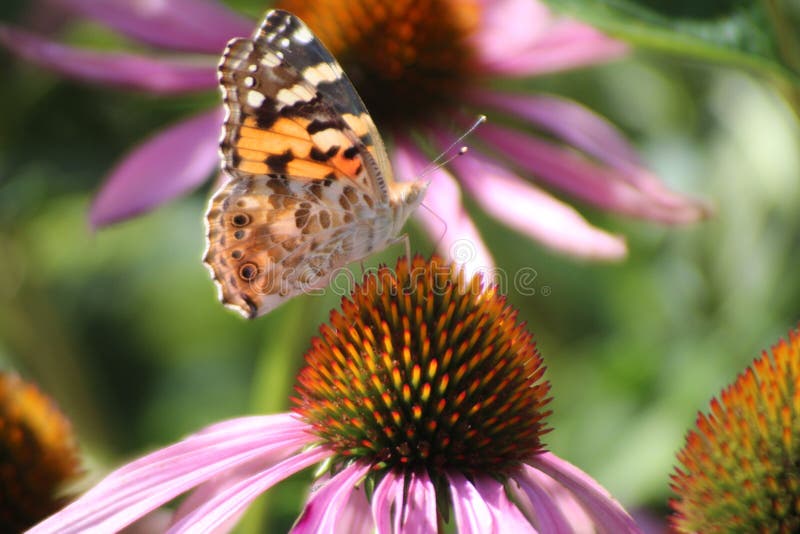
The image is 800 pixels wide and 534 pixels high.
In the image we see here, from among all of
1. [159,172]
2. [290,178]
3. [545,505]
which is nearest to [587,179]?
[290,178]

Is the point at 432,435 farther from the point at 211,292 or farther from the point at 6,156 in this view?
the point at 211,292

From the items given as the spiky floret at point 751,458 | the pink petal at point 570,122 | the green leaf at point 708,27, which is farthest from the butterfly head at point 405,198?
the spiky floret at point 751,458

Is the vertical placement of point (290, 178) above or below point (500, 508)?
above

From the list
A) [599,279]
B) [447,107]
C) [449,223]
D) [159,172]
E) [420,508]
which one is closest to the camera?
[420,508]

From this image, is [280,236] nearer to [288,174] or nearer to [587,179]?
[288,174]

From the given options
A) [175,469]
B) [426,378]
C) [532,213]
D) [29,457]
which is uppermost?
[532,213]

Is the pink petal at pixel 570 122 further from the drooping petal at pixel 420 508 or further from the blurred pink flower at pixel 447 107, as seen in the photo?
the drooping petal at pixel 420 508
